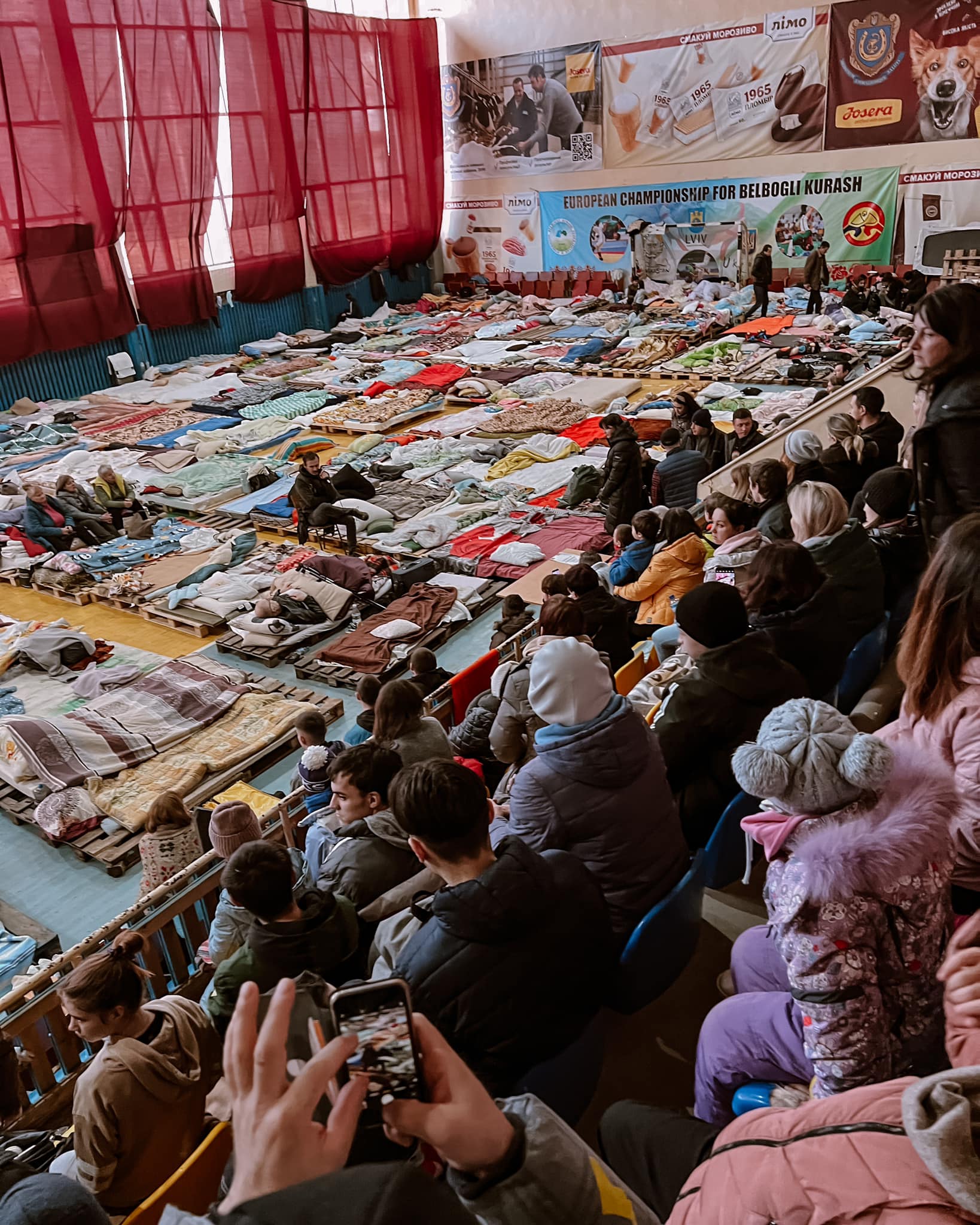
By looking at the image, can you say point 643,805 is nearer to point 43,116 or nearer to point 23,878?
point 23,878

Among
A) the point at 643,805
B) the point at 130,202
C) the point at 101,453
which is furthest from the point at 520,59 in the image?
the point at 643,805

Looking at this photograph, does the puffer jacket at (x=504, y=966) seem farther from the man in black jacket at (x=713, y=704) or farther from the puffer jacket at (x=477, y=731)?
the puffer jacket at (x=477, y=731)

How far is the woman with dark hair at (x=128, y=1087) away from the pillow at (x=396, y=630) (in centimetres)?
432

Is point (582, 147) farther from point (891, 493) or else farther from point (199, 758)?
point (199, 758)

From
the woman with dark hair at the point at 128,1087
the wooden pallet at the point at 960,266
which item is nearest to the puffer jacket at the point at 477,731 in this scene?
the woman with dark hair at the point at 128,1087

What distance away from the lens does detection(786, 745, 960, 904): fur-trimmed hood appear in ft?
5.96

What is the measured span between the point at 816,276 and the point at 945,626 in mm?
15315

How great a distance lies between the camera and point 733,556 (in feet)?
15.7

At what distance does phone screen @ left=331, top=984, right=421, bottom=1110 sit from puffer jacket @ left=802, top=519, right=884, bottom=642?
123 inches

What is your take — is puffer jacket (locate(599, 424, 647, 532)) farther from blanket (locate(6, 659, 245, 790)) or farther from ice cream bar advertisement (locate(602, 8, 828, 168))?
ice cream bar advertisement (locate(602, 8, 828, 168))

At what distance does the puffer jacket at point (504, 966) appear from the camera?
6.84 ft

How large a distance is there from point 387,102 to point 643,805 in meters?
19.7

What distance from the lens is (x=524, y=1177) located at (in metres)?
1.31

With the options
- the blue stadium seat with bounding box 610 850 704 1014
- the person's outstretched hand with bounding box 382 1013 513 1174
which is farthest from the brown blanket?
the person's outstretched hand with bounding box 382 1013 513 1174
